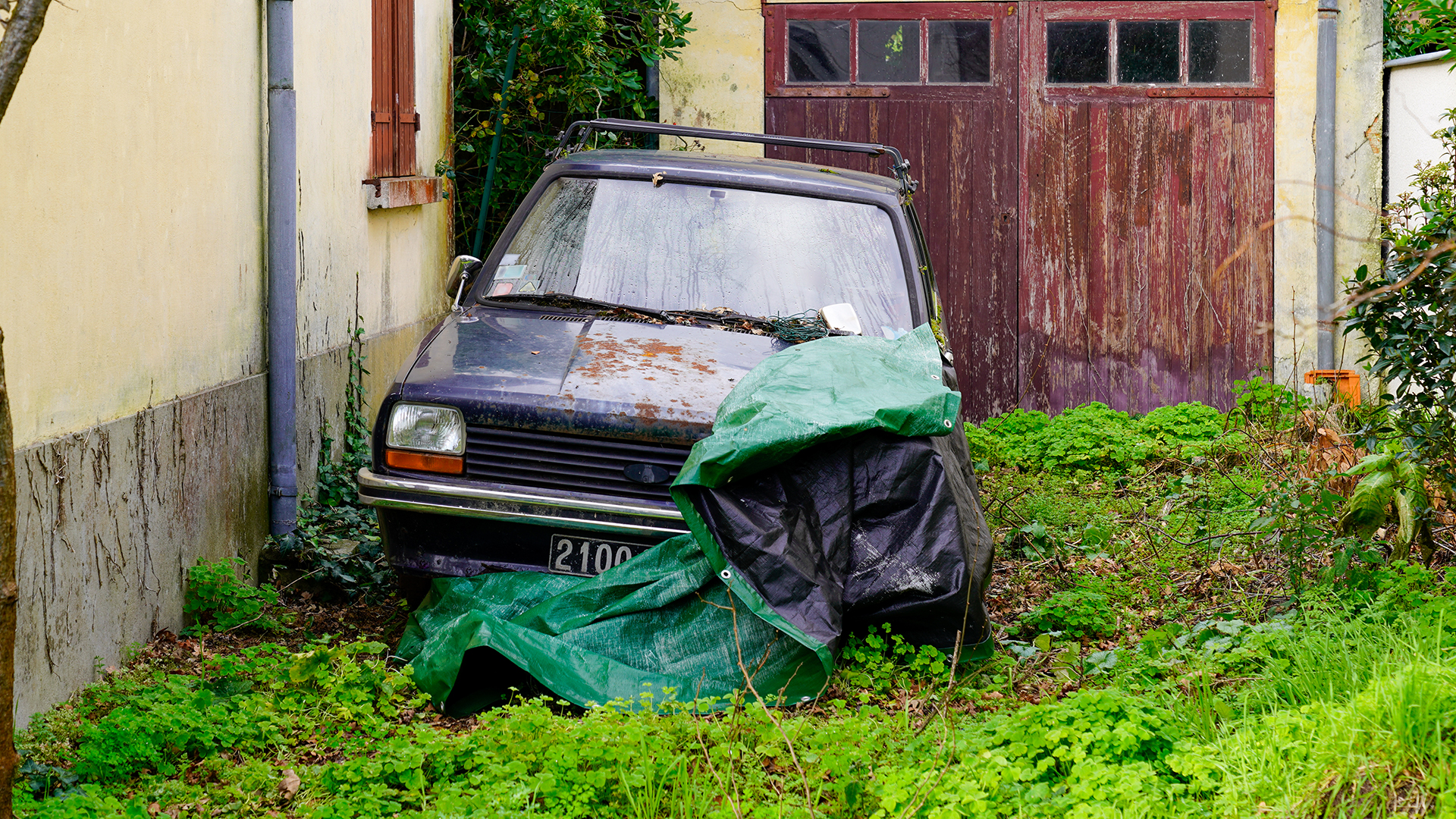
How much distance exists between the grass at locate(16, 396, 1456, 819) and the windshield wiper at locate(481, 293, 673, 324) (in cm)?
137

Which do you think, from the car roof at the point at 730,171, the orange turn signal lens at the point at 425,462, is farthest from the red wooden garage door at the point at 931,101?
the orange turn signal lens at the point at 425,462

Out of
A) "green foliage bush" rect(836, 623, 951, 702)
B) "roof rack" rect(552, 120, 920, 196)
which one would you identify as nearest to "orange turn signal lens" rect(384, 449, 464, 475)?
"green foliage bush" rect(836, 623, 951, 702)

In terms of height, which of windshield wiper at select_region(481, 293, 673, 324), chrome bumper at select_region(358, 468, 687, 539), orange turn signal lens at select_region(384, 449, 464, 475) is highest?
windshield wiper at select_region(481, 293, 673, 324)

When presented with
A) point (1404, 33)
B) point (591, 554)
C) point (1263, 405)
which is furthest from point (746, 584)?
point (1404, 33)

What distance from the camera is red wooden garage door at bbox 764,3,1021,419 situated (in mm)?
8852

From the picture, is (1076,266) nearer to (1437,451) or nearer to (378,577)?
(1437,451)

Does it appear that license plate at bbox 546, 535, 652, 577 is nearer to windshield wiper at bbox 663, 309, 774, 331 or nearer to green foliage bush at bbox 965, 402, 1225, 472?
windshield wiper at bbox 663, 309, 774, 331

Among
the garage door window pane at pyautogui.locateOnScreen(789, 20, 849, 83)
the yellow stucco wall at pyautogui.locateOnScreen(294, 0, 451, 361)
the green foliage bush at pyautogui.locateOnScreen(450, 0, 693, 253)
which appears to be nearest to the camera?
the yellow stucco wall at pyautogui.locateOnScreen(294, 0, 451, 361)

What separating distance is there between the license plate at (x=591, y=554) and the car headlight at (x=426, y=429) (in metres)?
0.48

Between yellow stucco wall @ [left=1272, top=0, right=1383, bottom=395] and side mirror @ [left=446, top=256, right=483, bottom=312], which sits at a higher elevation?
yellow stucco wall @ [left=1272, top=0, right=1383, bottom=395]

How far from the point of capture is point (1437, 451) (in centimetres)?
438

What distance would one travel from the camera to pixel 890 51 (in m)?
8.89

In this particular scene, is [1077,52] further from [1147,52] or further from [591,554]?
[591,554]

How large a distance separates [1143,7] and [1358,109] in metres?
1.61
